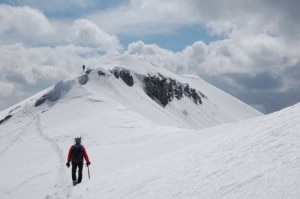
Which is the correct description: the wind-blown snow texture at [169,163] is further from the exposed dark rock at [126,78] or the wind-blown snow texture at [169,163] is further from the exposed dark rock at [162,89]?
the exposed dark rock at [162,89]

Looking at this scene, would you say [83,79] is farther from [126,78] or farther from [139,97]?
[126,78]

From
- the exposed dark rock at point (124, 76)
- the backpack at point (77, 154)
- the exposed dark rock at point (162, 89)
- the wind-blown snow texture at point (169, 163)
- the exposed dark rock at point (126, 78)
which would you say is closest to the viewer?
the wind-blown snow texture at point (169, 163)

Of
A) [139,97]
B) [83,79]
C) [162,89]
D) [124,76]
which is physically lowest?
[139,97]

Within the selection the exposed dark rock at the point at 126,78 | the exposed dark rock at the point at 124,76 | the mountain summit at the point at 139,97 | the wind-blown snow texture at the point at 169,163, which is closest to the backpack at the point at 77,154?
the wind-blown snow texture at the point at 169,163

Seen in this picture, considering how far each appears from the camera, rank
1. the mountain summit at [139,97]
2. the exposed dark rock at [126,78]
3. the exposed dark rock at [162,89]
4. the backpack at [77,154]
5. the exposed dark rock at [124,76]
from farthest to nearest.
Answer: the exposed dark rock at [162,89], the exposed dark rock at [126,78], the exposed dark rock at [124,76], the mountain summit at [139,97], the backpack at [77,154]

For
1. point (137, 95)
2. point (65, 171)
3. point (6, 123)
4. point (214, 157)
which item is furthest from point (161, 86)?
point (214, 157)

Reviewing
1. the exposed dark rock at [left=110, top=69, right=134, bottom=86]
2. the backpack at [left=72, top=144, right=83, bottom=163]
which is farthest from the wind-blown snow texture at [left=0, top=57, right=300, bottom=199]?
the exposed dark rock at [left=110, top=69, right=134, bottom=86]

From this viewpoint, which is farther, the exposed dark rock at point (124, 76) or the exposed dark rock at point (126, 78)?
the exposed dark rock at point (126, 78)

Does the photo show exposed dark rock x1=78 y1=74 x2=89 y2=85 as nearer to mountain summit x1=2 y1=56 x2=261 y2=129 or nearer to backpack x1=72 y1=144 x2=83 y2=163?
mountain summit x1=2 y1=56 x2=261 y2=129

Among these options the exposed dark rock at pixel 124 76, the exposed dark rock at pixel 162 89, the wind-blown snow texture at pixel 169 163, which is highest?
the exposed dark rock at pixel 124 76

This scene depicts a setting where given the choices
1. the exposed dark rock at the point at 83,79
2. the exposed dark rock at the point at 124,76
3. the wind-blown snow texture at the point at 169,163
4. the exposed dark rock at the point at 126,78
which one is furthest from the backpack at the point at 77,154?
the exposed dark rock at the point at 126,78

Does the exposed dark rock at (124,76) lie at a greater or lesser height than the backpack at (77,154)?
greater

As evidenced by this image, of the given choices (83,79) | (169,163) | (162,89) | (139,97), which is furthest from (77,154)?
(162,89)

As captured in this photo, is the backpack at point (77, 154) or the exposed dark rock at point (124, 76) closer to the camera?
the backpack at point (77, 154)
